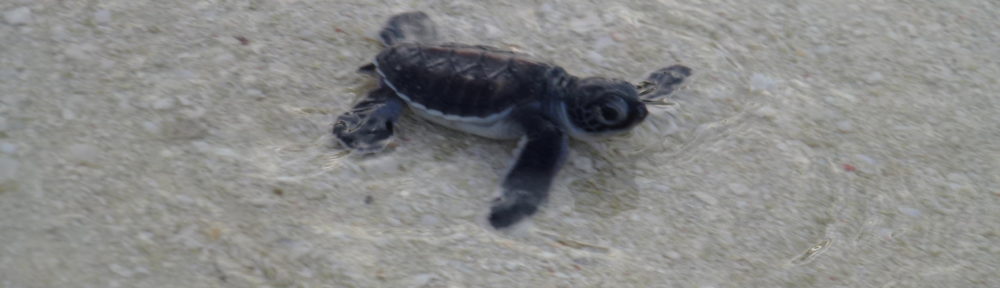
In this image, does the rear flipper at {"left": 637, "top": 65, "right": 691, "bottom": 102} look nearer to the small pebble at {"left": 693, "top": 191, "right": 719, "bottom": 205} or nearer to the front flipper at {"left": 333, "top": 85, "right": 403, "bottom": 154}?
the small pebble at {"left": 693, "top": 191, "right": 719, "bottom": 205}

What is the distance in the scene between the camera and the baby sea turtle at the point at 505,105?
1783 mm

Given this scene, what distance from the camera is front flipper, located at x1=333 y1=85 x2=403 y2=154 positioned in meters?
1.83

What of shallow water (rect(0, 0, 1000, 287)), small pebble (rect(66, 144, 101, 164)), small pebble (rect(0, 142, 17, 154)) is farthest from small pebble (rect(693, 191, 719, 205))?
small pebble (rect(0, 142, 17, 154))

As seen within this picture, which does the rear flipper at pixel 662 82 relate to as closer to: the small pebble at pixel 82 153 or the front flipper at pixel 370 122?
the front flipper at pixel 370 122

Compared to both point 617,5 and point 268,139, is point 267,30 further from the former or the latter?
point 617,5

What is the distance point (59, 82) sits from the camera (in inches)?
72.0

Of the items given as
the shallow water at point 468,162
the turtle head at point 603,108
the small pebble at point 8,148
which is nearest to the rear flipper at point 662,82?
the shallow water at point 468,162

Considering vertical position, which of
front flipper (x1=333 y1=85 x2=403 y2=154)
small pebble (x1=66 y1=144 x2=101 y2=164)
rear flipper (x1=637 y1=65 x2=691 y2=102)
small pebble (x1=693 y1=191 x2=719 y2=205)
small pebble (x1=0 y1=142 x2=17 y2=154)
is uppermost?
small pebble (x1=0 y1=142 x2=17 y2=154)

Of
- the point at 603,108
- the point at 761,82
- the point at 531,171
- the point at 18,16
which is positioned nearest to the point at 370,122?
the point at 531,171

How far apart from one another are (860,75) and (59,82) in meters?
2.00

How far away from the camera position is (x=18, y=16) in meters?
1.99

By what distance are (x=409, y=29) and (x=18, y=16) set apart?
91cm

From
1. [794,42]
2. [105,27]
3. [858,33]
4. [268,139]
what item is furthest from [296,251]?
[858,33]

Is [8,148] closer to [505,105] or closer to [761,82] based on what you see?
[505,105]
